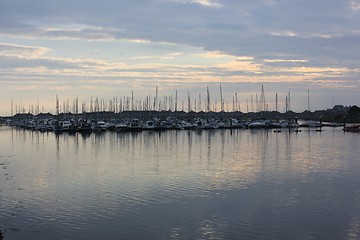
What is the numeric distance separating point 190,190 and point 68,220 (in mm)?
7753

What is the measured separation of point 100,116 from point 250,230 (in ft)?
384

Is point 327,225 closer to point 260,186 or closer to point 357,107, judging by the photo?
point 260,186

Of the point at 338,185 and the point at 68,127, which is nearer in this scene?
the point at 338,185

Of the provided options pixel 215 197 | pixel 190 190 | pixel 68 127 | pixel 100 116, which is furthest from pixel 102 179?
pixel 100 116

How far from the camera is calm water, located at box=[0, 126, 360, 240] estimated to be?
16500 millimetres

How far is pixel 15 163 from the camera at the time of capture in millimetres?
38969

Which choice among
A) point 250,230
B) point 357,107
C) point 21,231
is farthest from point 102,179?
point 357,107

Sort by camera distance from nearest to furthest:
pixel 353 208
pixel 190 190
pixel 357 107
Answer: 1. pixel 353 208
2. pixel 190 190
3. pixel 357 107

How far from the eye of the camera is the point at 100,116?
13038cm

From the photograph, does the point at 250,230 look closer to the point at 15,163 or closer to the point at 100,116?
the point at 15,163

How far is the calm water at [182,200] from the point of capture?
16500 mm

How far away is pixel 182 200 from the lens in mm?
21406

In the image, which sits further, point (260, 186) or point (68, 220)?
point (260, 186)

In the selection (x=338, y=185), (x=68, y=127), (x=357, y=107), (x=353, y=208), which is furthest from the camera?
(x=357, y=107)
